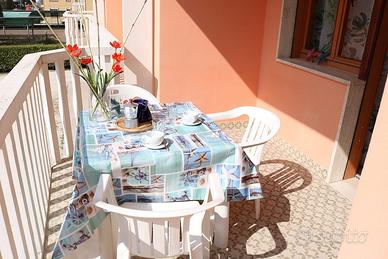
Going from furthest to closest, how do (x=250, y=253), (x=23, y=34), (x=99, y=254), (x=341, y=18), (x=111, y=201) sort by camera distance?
(x=23, y=34) → (x=341, y=18) → (x=250, y=253) → (x=99, y=254) → (x=111, y=201)

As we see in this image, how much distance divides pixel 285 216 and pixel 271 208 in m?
0.14

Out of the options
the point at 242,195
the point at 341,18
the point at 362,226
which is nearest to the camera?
the point at 362,226

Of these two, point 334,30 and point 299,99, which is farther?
point 299,99

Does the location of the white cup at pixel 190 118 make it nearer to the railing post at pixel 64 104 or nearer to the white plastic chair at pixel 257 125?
the white plastic chair at pixel 257 125

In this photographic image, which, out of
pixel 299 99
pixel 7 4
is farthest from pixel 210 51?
pixel 7 4

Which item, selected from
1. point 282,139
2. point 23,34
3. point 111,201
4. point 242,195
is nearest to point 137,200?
point 111,201

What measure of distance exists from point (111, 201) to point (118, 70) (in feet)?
2.77

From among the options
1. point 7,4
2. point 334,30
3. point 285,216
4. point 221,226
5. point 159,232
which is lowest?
point 285,216

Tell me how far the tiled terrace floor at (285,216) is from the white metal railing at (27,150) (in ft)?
0.58

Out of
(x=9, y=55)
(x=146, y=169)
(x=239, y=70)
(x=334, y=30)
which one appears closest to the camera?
(x=146, y=169)

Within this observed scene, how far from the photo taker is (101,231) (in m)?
1.77

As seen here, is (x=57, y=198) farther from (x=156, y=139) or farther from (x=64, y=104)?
(x=156, y=139)

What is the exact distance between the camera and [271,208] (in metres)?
2.73

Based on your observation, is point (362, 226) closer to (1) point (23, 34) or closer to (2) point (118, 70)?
(2) point (118, 70)
